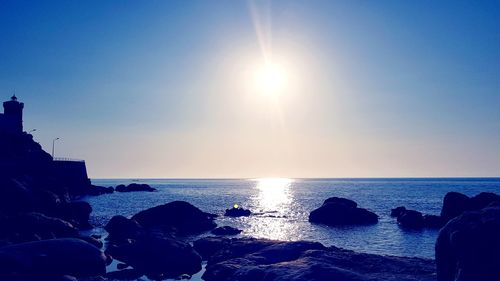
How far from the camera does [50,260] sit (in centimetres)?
2012

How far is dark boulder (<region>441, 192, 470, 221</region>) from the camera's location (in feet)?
164

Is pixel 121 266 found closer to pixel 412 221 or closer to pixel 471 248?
pixel 471 248

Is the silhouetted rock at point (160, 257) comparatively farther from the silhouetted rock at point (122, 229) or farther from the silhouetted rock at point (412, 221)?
the silhouetted rock at point (412, 221)

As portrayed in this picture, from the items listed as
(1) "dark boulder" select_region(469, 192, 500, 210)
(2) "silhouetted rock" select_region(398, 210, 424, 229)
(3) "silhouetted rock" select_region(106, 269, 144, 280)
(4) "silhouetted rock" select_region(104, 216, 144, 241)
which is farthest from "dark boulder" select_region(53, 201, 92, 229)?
(1) "dark boulder" select_region(469, 192, 500, 210)

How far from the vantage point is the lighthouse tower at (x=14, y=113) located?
237ft

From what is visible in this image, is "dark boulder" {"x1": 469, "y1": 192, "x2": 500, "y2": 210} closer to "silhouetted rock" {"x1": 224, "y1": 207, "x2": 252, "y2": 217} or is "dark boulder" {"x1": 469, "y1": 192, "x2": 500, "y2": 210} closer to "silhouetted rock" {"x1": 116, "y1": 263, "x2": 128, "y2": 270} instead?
"silhouetted rock" {"x1": 224, "y1": 207, "x2": 252, "y2": 217}

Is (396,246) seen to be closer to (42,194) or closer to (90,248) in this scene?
(90,248)

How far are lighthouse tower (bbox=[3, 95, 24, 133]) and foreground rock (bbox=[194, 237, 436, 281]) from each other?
6494 cm

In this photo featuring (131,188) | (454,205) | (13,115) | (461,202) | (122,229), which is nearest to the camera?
(122,229)

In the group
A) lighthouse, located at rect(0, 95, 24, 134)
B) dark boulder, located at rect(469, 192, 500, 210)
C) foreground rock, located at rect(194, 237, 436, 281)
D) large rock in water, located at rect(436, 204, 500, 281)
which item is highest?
lighthouse, located at rect(0, 95, 24, 134)

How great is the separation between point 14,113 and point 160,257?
6521cm

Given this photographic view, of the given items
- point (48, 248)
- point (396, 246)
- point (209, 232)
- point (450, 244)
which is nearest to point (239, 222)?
point (209, 232)

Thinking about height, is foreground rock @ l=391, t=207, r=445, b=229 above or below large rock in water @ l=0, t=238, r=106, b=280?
below

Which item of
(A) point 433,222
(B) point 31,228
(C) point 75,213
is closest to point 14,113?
(C) point 75,213
